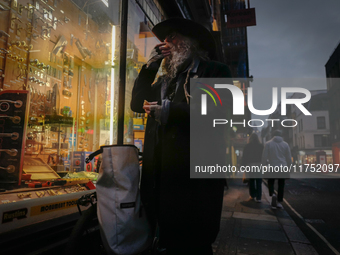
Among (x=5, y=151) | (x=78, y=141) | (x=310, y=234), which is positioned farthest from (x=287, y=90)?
(x=5, y=151)

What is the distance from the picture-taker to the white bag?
58.9 inches

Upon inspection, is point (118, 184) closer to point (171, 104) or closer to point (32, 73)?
point (171, 104)

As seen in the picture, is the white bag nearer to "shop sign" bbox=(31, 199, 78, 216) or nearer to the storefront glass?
"shop sign" bbox=(31, 199, 78, 216)

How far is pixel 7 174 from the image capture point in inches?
84.7

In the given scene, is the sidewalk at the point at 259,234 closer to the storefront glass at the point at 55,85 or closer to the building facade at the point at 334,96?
the storefront glass at the point at 55,85

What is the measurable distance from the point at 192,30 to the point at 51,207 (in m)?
1.98

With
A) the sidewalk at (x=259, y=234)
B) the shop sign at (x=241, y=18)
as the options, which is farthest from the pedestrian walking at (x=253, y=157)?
the shop sign at (x=241, y=18)

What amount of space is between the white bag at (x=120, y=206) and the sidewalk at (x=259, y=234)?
1960mm

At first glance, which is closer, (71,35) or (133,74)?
(71,35)

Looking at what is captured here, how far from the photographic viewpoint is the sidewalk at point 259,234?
3.25 m

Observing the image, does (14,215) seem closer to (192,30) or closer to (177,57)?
(177,57)

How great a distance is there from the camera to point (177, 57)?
181 centimetres

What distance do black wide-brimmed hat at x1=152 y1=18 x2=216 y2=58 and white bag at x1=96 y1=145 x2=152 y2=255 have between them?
964 mm

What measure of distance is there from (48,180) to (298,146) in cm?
6443
